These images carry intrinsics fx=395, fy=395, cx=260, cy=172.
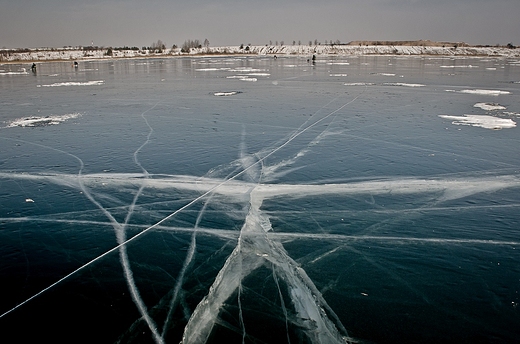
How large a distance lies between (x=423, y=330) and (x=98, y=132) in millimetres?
9237

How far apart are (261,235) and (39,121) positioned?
9914 mm

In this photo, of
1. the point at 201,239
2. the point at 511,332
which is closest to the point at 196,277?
the point at 201,239

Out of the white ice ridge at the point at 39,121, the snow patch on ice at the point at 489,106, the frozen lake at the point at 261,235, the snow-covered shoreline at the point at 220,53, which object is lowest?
the frozen lake at the point at 261,235

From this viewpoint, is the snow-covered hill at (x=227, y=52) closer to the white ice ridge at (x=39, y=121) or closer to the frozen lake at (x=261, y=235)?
the white ice ridge at (x=39, y=121)

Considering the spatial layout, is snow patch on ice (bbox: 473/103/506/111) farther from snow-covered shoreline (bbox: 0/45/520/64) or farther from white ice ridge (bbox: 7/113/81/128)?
snow-covered shoreline (bbox: 0/45/520/64)

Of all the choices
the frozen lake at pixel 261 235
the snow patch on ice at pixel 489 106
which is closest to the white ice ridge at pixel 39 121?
the frozen lake at pixel 261 235

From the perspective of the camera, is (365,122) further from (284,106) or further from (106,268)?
(106,268)

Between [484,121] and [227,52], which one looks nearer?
[484,121]

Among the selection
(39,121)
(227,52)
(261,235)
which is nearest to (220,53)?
(227,52)

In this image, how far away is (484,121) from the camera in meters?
11.3

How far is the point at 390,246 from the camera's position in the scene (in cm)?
436

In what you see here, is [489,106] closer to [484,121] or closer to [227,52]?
[484,121]

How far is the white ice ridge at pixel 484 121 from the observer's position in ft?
34.9

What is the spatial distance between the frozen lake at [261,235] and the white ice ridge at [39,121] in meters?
1.43
